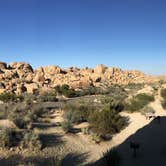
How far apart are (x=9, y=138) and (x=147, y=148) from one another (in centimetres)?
729

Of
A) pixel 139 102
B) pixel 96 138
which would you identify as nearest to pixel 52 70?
pixel 139 102

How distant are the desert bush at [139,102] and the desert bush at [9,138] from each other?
13421mm

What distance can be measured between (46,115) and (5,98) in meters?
21.9

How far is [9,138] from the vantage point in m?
13.4

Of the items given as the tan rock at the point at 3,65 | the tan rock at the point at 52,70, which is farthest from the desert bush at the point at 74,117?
the tan rock at the point at 3,65

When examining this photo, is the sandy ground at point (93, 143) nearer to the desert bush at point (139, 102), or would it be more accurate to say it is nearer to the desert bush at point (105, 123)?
the desert bush at point (105, 123)

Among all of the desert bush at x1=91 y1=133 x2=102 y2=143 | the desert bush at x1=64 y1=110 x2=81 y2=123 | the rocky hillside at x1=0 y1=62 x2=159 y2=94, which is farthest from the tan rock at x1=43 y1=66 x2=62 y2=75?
the desert bush at x1=91 y1=133 x2=102 y2=143

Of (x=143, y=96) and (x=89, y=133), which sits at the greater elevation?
(x=143, y=96)

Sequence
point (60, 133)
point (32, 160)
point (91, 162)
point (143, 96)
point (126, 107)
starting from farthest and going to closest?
point (143, 96) < point (126, 107) < point (60, 133) < point (91, 162) < point (32, 160)

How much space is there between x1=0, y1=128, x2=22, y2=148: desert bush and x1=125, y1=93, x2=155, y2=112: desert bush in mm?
13421

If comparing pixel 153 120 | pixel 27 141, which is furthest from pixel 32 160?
pixel 153 120

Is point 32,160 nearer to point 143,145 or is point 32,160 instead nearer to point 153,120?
point 143,145

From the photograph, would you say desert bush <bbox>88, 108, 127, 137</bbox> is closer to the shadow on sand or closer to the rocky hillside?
the shadow on sand

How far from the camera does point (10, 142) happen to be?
522 inches
